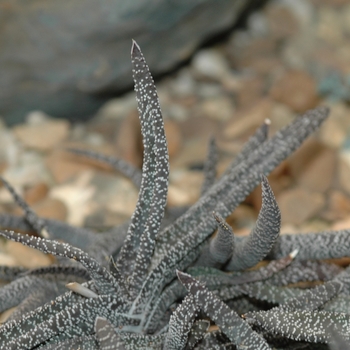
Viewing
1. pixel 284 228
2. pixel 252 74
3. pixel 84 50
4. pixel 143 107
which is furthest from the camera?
pixel 252 74

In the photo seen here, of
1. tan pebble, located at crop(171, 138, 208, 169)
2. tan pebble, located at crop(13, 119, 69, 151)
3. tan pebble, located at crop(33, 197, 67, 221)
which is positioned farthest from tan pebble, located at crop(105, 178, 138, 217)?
tan pebble, located at crop(13, 119, 69, 151)

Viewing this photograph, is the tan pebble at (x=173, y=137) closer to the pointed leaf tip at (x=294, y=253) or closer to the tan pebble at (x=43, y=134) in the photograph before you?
the tan pebble at (x=43, y=134)

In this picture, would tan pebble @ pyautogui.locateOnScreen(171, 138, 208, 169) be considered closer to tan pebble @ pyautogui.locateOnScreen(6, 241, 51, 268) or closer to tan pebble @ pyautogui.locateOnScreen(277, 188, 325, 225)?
tan pebble @ pyautogui.locateOnScreen(277, 188, 325, 225)

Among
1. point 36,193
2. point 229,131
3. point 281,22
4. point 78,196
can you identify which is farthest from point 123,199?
point 281,22

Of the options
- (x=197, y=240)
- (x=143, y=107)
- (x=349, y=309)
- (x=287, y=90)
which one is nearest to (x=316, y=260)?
(x=349, y=309)

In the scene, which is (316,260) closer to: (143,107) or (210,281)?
(210,281)

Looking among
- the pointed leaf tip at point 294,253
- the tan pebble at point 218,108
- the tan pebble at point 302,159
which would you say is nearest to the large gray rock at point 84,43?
the tan pebble at point 218,108

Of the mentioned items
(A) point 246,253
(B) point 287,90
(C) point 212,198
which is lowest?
(A) point 246,253
